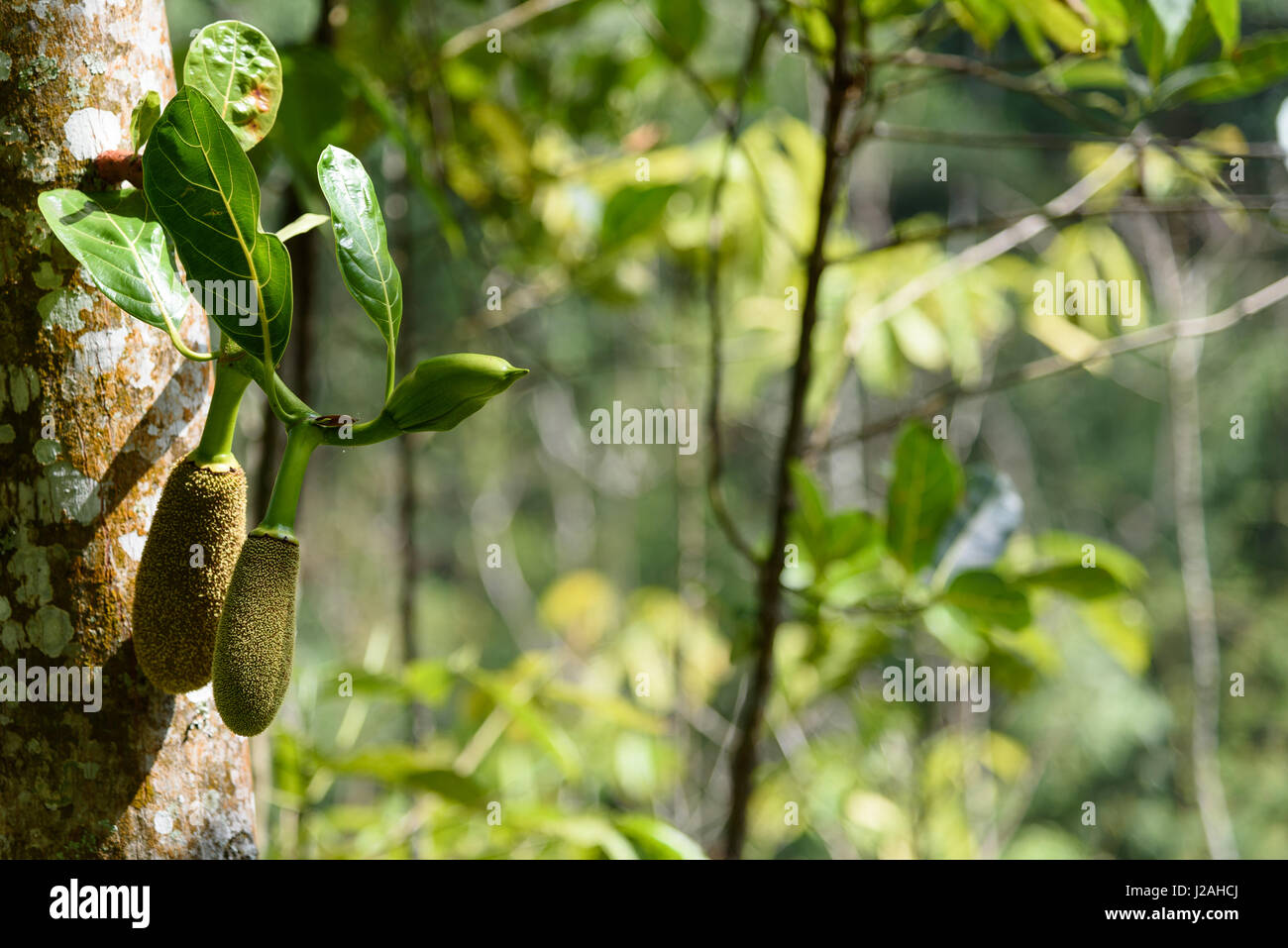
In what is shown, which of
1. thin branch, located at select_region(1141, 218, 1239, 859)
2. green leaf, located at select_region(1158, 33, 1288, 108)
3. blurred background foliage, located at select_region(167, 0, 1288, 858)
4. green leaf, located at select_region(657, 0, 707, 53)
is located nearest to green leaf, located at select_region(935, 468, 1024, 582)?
blurred background foliage, located at select_region(167, 0, 1288, 858)

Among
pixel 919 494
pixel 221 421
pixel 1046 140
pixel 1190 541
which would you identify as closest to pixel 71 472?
pixel 221 421

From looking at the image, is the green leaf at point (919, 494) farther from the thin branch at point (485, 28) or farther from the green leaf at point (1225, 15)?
the thin branch at point (485, 28)

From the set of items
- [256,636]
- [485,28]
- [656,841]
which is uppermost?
[485,28]

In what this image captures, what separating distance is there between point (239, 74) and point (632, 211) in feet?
1.51

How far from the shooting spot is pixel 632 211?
2.34 feet

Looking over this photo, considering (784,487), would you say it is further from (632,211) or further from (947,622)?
(632,211)

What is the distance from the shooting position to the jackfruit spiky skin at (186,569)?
239mm

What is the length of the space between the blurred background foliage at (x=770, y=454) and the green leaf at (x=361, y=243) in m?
0.25

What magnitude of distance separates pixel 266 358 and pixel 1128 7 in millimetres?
460

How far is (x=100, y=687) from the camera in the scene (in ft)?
0.89

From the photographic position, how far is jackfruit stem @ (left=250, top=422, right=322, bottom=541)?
0.23 m

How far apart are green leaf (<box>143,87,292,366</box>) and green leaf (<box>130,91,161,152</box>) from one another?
0.20ft

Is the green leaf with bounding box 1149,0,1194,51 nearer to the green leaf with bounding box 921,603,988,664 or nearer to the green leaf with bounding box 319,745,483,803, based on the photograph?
the green leaf with bounding box 921,603,988,664
